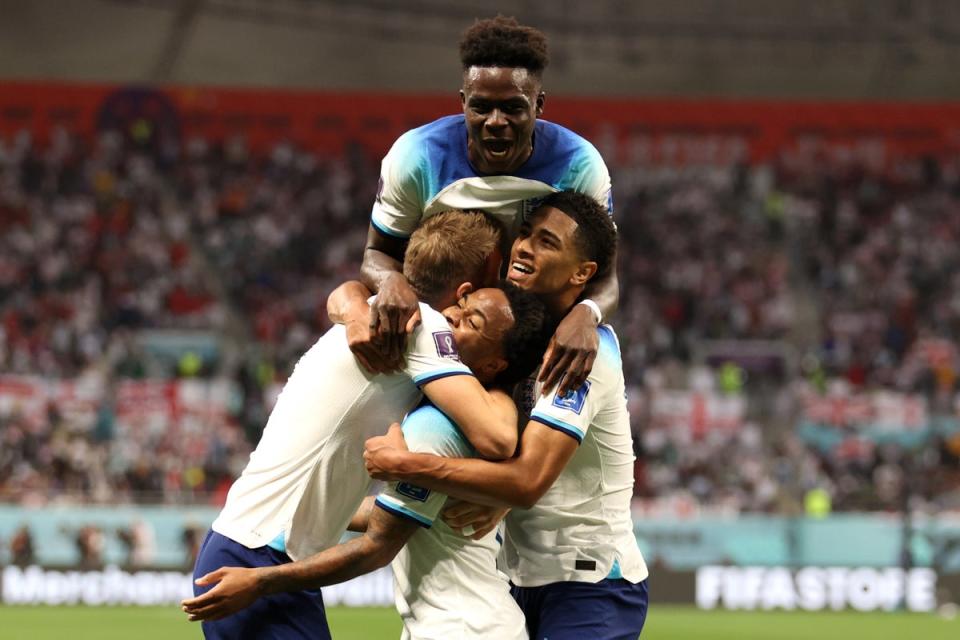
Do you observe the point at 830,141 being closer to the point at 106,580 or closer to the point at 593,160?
the point at 106,580

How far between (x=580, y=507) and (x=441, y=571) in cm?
64

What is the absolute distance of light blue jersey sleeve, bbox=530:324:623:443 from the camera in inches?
177

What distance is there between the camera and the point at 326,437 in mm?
4422

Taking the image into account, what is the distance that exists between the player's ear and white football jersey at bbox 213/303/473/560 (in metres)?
0.64

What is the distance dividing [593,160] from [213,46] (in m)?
26.3

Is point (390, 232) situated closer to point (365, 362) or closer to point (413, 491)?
point (365, 362)

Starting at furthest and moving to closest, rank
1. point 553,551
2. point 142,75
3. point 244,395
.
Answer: point 142,75 < point 244,395 < point 553,551

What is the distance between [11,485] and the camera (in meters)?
18.8

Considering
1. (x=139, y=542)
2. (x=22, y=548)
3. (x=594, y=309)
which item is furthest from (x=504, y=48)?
(x=22, y=548)

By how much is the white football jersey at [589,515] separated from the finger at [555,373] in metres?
0.22

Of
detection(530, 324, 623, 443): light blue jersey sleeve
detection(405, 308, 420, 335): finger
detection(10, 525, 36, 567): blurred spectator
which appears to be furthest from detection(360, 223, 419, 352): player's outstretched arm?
detection(10, 525, 36, 567): blurred spectator

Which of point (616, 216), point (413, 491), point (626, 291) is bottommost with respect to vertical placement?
point (413, 491)

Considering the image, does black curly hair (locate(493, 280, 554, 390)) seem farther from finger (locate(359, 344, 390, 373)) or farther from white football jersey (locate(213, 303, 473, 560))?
finger (locate(359, 344, 390, 373))

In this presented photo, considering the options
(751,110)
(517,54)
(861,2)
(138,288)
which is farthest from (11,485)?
(861,2)
